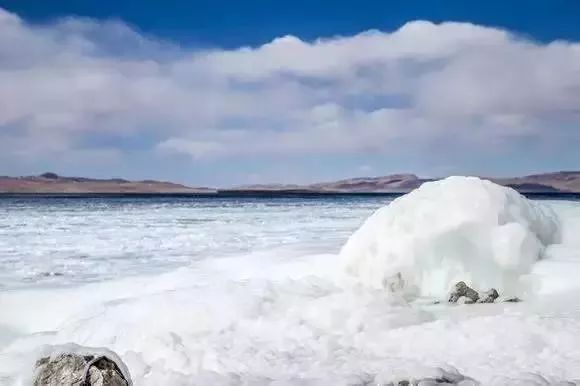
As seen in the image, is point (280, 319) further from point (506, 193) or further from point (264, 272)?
point (506, 193)

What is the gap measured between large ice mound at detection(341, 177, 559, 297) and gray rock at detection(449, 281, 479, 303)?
0.49 metres

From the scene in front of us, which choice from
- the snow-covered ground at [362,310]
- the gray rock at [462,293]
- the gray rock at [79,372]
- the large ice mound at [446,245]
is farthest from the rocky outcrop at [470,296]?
the gray rock at [79,372]

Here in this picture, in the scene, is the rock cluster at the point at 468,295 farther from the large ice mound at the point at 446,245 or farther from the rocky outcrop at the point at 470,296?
→ the large ice mound at the point at 446,245

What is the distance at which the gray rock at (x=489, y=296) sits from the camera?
24.1ft

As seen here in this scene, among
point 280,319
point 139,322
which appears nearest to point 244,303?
point 280,319

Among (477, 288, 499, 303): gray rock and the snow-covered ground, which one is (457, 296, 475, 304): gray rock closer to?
(477, 288, 499, 303): gray rock

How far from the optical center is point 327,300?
7.00 meters

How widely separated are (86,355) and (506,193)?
672cm

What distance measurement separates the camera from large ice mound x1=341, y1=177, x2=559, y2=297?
8180mm

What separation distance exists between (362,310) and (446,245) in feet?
7.37

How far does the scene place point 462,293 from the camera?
750cm

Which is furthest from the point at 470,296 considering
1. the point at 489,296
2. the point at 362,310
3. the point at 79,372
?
the point at 79,372

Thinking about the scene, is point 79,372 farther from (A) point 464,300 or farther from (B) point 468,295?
(B) point 468,295

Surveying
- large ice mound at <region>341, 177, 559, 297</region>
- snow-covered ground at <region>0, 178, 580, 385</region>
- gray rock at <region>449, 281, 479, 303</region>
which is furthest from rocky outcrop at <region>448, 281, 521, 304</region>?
large ice mound at <region>341, 177, 559, 297</region>
